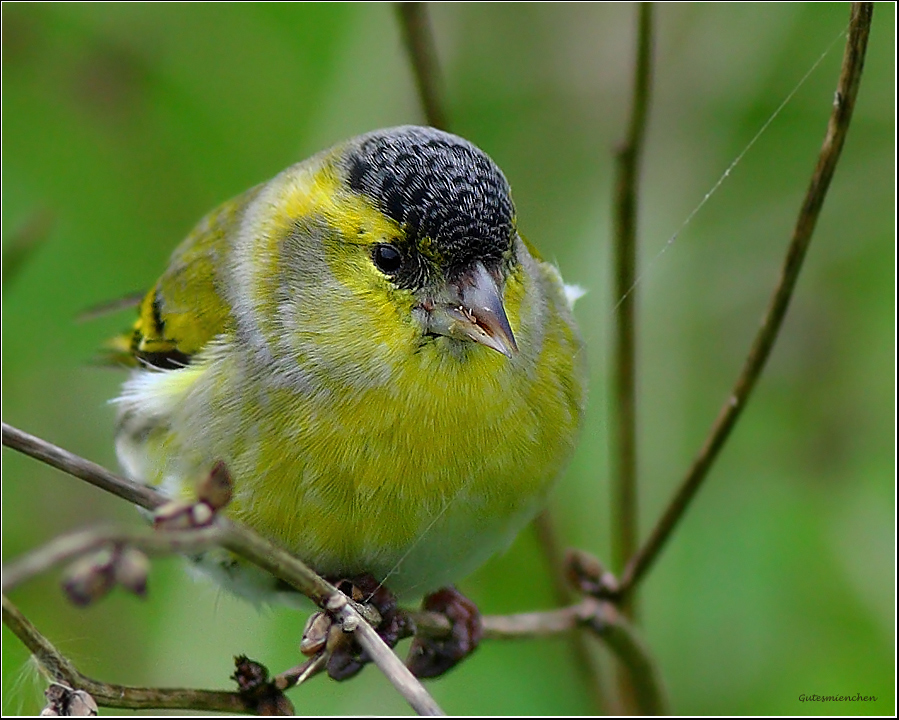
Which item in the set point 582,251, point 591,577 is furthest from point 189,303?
point 582,251

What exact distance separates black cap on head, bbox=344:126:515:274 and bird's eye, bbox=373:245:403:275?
5cm

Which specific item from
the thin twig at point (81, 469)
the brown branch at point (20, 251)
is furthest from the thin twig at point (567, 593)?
the thin twig at point (81, 469)

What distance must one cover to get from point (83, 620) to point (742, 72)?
3192mm

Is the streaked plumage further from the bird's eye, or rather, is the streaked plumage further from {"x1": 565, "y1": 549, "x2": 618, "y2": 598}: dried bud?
{"x1": 565, "y1": 549, "x2": 618, "y2": 598}: dried bud

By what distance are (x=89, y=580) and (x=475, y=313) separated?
3.75 ft

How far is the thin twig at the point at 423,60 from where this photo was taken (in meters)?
3.06

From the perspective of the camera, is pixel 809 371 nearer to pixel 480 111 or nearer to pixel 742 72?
pixel 742 72

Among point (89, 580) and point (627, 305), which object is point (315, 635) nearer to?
point (89, 580)

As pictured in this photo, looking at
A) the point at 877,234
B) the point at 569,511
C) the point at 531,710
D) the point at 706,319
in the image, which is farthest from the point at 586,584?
the point at 877,234

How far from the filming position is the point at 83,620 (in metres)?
3.58

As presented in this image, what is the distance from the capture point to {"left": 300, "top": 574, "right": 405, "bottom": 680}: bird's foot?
195 cm

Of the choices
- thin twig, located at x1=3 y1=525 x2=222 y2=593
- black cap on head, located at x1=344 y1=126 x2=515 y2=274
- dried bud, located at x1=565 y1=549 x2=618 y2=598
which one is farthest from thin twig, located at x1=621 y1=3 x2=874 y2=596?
thin twig, located at x1=3 y1=525 x2=222 y2=593

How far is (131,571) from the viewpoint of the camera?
1393 mm

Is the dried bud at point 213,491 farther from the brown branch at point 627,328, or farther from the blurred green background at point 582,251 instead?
the blurred green background at point 582,251
